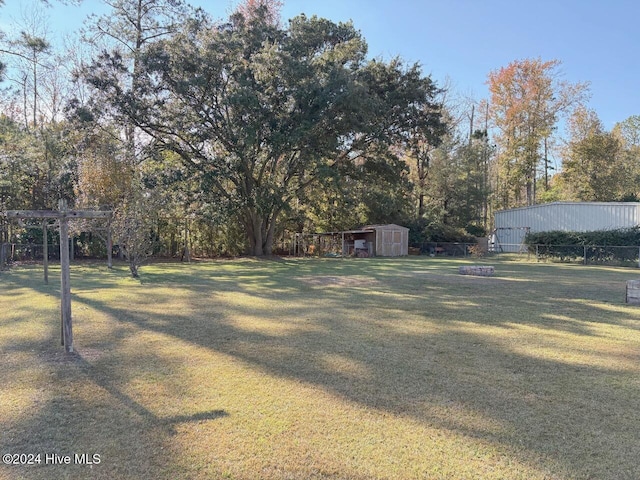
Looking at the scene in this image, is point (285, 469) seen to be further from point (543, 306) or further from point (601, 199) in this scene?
point (601, 199)

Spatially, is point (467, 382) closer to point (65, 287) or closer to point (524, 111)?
point (65, 287)

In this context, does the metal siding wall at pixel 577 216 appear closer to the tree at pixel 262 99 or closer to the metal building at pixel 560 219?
the metal building at pixel 560 219

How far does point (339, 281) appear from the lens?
12.3 metres

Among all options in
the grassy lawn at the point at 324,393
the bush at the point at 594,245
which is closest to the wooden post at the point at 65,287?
the grassy lawn at the point at 324,393

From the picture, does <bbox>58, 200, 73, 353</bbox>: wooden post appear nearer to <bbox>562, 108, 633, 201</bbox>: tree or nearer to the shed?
the shed

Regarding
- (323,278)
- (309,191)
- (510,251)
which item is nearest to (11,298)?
(323,278)

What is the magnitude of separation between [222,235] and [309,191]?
6274mm

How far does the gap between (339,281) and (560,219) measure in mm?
21345

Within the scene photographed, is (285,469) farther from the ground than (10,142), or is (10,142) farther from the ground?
(10,142)

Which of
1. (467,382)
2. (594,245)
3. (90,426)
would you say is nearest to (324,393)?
(467,382)

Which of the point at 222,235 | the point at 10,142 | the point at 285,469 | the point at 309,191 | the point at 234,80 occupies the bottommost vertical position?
the point at 285,469

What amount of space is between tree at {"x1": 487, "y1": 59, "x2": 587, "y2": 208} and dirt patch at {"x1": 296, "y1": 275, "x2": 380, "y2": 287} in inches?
1291

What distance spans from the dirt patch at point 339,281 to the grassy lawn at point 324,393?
3.95m

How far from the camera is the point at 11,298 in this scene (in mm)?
8727
